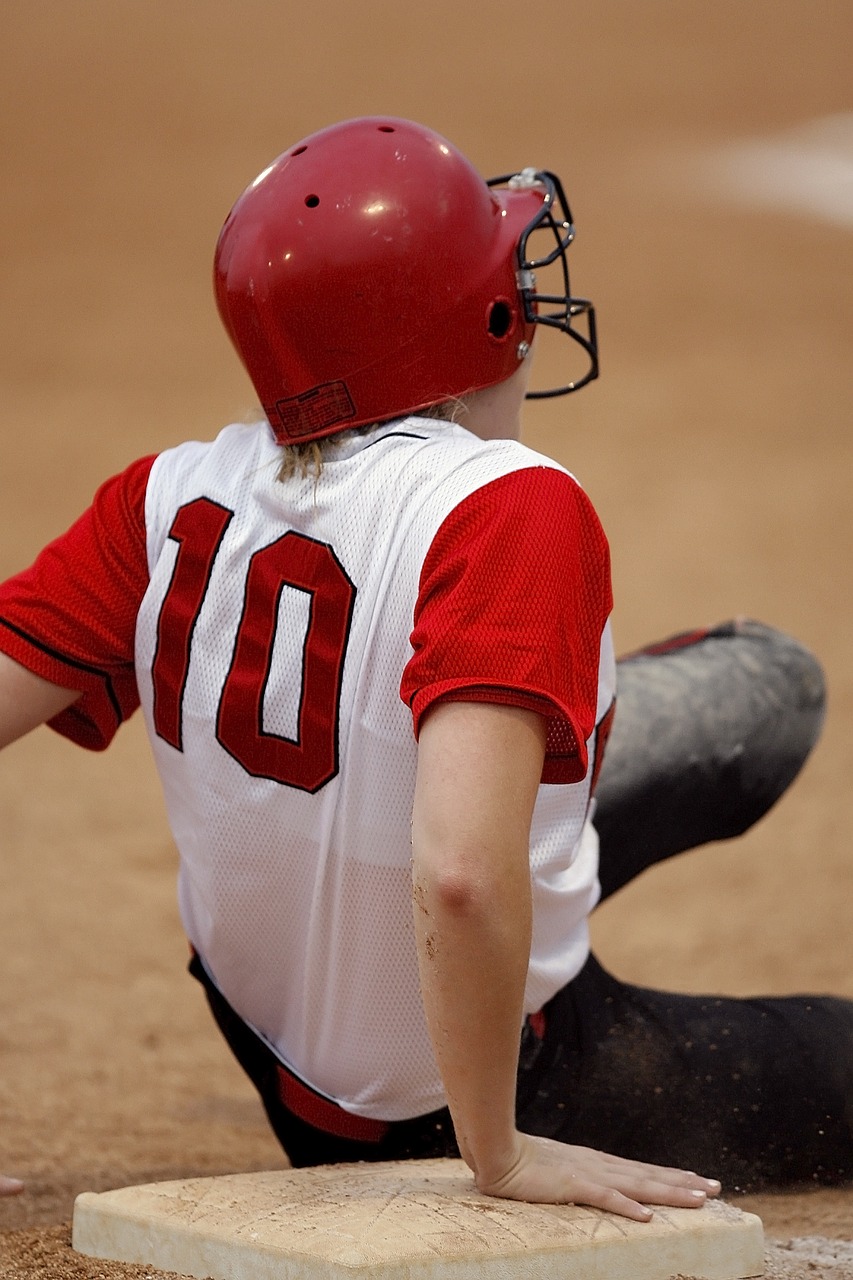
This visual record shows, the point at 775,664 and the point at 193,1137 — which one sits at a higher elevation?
the point at 775,664

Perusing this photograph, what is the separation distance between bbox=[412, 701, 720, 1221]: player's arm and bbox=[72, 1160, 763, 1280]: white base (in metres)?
0.10

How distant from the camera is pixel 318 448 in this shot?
1.25 m

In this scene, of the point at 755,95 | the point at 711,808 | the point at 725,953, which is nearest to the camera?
the point at 711,808

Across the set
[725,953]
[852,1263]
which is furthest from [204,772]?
[725,953]

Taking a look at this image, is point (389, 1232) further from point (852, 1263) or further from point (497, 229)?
point (497, 229)

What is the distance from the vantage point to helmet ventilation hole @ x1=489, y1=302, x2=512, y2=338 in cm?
128

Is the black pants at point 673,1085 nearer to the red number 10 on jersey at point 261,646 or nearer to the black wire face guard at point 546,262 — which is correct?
the red number 10 on jersey at point 261,646

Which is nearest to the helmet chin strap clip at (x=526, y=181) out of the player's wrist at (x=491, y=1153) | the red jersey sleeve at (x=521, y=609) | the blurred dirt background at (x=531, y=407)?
the red jersey sleeve at (x=521, y=609)

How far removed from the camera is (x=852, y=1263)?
1295 millimetres

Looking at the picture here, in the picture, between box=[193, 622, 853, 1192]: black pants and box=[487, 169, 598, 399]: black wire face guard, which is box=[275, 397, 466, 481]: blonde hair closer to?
box=[487, 169, 598, 399]: black wire face guard

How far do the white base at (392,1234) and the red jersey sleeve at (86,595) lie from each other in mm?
467

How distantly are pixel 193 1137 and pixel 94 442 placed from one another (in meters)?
3.16

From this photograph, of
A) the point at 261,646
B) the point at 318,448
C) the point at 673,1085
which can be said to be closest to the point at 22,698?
the point at 261,646

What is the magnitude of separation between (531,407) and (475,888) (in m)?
4.29
